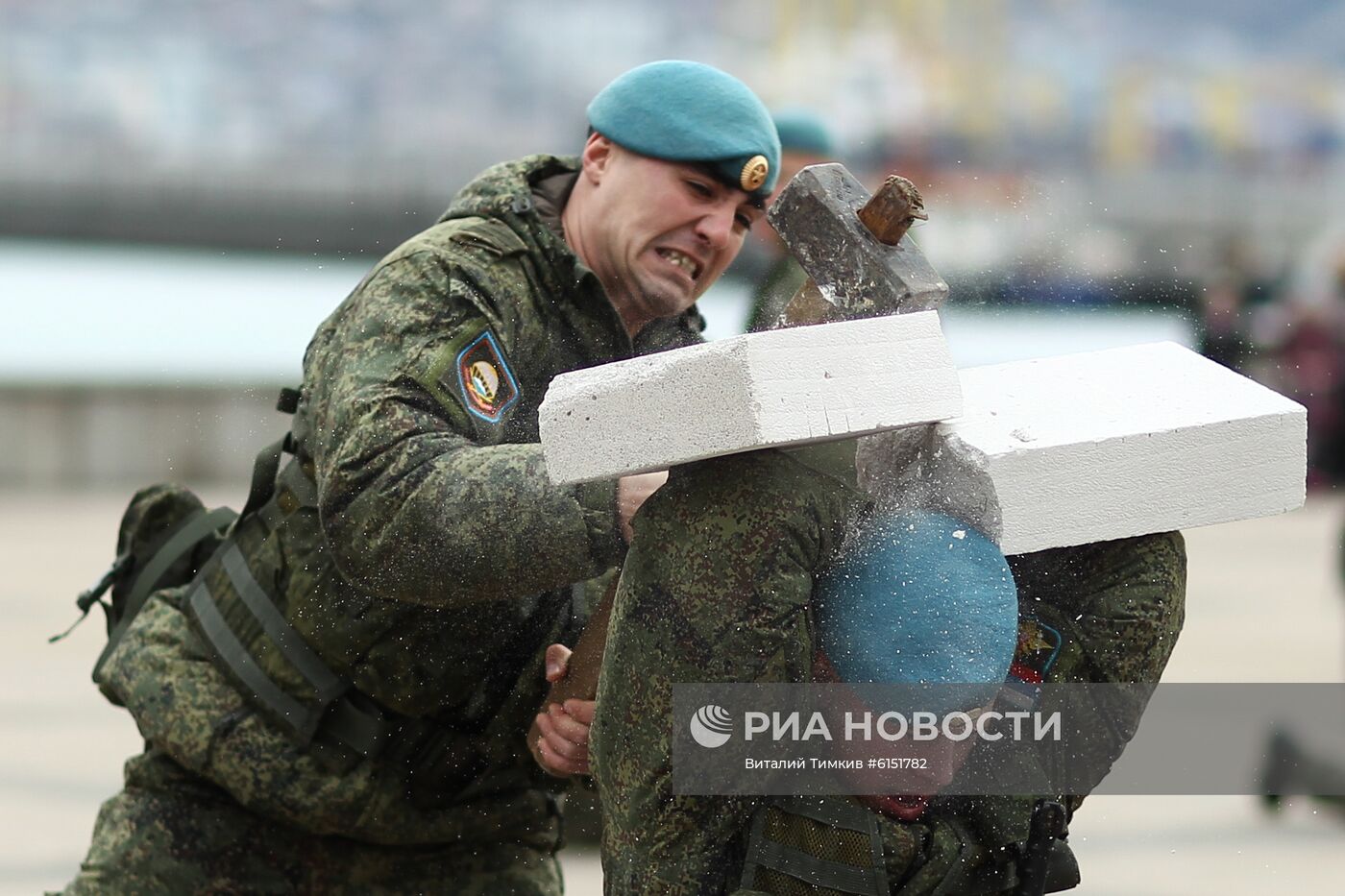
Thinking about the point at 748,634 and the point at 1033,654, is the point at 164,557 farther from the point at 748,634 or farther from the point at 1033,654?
the point at 1033,654

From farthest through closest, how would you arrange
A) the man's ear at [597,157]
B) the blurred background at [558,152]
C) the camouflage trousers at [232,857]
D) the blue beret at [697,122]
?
the blurred background at [558,152] < the camouflage trousers at [232,857] < the man's ear at [597,157] < the blue beret at [697,122]

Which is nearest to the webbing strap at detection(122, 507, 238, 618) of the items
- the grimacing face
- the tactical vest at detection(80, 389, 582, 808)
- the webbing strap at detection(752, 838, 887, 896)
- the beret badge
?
the tactical vest at detection(80, 389, 582, 808)

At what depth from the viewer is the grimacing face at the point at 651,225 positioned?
2885mm

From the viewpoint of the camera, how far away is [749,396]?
2176mm

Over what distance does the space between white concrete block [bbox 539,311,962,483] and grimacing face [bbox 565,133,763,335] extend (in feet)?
1.98

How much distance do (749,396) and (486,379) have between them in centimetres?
61

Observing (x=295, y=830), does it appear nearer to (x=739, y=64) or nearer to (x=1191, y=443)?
(x=1191, y=443)

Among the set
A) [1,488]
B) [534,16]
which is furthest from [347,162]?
[1,488]

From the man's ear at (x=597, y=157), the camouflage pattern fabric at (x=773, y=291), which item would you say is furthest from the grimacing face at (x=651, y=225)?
the camouflage pattern fabric at (x=773, y=291)

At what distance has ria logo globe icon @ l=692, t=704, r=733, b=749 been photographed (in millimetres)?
2402

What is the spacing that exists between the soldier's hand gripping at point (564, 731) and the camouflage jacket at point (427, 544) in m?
0.12

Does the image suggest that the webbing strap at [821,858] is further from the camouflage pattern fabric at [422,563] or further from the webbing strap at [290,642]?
the webbing strap at [290,642]

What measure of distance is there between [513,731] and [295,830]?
402 mm

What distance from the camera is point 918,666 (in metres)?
2.38
